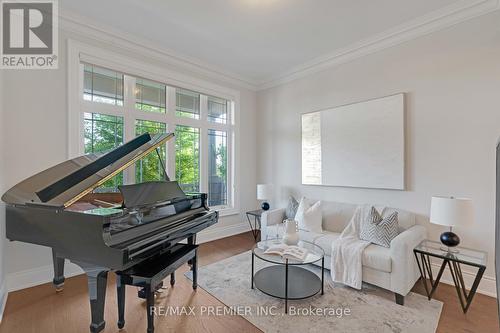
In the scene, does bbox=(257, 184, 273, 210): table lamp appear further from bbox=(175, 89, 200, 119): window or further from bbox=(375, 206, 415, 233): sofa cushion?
bbox=(375, 206, 415, 233): sofa cushion

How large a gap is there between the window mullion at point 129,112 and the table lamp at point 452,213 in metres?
3.67

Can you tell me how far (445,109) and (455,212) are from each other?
1338 mm

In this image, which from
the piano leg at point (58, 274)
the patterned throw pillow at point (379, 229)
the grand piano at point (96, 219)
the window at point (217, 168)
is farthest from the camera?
the window at point (217, 168)

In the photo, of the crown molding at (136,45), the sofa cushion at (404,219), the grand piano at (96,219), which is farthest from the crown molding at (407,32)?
the grand piano at (96,219)

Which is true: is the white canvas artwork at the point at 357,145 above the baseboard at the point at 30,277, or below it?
above

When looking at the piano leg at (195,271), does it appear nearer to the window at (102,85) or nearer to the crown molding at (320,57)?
the window at (102,85)

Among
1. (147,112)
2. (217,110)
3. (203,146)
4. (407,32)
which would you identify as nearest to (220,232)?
(203,146)

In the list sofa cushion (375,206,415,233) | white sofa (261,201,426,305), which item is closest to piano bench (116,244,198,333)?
white sofa (261,201,426,305)

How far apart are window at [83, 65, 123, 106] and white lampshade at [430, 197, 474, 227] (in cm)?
406

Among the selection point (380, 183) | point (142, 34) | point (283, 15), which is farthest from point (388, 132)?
point (142, 34)

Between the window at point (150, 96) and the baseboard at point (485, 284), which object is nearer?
the baseboard at point (485, 284)

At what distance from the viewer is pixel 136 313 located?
2191 millimetres

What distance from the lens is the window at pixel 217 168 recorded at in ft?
15.0

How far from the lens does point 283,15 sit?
9.50 ft
